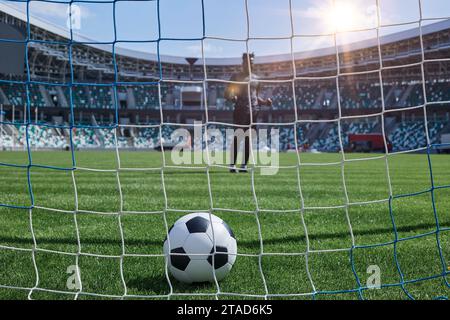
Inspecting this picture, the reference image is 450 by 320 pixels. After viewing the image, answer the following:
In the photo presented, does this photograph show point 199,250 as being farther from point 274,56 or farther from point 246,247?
point 274,56

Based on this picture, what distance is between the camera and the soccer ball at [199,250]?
2.18 m

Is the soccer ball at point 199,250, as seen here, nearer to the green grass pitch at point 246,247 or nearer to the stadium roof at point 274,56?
the green grass pitch at point 246,247

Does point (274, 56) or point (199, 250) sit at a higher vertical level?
point (274, 56)

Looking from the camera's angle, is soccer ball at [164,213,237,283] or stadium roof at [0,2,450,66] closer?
soccer ball at [164,213,237,283]

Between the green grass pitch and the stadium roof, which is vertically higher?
the stadium roof

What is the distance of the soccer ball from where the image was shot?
218 cm

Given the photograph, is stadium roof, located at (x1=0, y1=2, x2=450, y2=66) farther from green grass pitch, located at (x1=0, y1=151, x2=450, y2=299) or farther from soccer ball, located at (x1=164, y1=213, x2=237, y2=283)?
soccer ball, located at (x1=164, y1=213, x2=237, y2=283)

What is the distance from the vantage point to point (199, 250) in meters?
2.26

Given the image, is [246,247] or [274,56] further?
[274,56]

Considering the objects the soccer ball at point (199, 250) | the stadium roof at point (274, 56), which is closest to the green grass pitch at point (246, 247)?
the soccer ball at point (199, 250)

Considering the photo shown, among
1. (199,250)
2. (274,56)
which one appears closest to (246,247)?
(199,250)

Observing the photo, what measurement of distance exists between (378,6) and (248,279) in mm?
1926

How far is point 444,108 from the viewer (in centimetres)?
3394

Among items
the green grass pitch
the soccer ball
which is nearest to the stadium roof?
the green grass pitch
